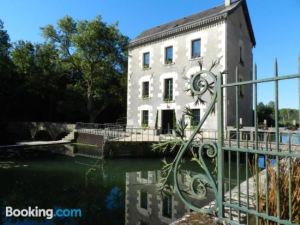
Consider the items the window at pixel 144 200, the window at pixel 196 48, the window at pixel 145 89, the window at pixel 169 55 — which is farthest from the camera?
the window at pixel 145 89

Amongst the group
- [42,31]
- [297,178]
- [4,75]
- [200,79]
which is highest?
[42,31]

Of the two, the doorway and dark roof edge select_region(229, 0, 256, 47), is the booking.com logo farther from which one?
dark roof edge select_region(229, 0, 256, 47)

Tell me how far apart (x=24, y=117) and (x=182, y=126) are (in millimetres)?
28196

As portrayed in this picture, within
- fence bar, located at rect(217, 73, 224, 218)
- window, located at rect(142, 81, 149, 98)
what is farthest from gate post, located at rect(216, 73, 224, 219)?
window, located at rect(142, 81, 149, 98)

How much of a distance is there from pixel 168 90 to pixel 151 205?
44.3ft

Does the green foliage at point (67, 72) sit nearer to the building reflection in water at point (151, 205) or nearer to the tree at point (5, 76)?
the tree at point (5, 76)

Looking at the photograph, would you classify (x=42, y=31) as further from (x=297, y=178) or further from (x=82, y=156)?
(x=297, y=178)

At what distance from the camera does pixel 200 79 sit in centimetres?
314

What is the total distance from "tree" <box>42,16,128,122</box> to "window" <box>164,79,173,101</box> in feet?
23.1

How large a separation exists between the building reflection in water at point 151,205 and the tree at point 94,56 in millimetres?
17185

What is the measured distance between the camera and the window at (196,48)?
18.6 meters

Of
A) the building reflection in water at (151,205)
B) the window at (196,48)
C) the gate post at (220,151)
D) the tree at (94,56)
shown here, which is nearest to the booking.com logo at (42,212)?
the building reflection in water at (151,205)

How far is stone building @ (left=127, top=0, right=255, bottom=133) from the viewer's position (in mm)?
17438

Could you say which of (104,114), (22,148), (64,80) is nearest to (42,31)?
(64,80)
